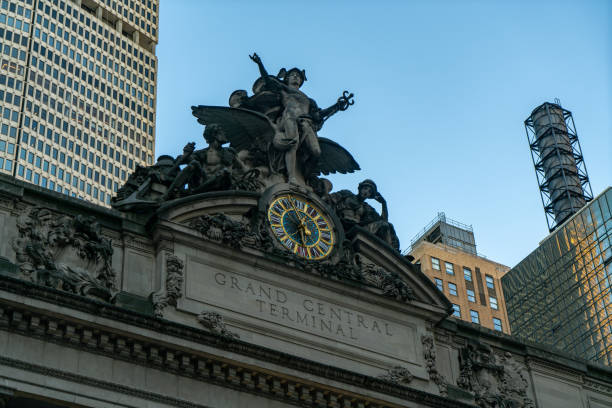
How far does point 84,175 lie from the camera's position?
334 feet

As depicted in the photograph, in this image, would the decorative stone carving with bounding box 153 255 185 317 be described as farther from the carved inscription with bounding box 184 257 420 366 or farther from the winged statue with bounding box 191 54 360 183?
the winged statue with bounding box 191 54 360 183

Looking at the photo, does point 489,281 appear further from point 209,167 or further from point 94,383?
point 94,383

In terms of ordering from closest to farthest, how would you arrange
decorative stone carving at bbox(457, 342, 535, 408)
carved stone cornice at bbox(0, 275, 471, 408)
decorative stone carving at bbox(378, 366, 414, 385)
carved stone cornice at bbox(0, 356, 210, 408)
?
carved stone cornice at bbox(0, 356, 210, 408) < carved stone cornice at bbox(0, 275, 471, 408) < decorative stone carving at bbox(378, 366, 414, 385) < decorative stone carving at bbox(457, 342, 535, 408)

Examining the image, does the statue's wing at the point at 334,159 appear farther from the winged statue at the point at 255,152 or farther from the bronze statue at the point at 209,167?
the bronze statue at the point at 209,167

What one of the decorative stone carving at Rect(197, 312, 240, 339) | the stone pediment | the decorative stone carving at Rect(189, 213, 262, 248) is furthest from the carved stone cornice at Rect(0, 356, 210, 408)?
the decorative stone carving at Rect(189, 213, 262, 248)

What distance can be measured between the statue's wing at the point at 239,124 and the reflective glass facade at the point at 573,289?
1729 inches

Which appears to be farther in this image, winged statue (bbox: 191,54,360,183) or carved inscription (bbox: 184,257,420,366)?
winged statue (bbox: 191,54,360,183)

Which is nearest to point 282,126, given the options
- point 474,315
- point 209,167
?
point 209,167

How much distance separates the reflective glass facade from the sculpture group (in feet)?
136

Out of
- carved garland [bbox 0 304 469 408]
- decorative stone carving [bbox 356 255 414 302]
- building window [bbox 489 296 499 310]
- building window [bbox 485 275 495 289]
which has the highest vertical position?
building window [bbox 485 275 495 289]

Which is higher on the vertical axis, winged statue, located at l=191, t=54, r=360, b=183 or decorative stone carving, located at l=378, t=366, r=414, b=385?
winged statue, located at l=191, t=54, r=360, b=183

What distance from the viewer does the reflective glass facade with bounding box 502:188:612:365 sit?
82.0m

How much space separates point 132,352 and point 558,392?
16865 mm

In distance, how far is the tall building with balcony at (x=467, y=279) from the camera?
9988cm
